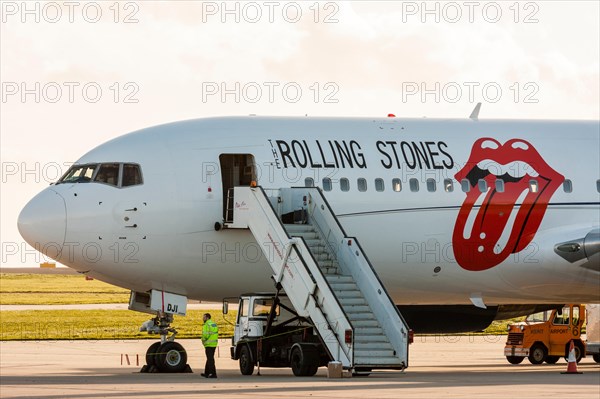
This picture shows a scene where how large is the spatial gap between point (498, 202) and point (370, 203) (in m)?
3.47

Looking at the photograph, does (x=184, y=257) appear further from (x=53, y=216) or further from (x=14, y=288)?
(x=14, y=288)

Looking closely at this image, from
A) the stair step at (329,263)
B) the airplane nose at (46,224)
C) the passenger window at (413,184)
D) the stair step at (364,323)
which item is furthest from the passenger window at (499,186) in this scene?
the airplane nose at (46,224)

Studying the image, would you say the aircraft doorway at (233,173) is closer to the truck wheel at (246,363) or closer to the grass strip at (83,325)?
the truck wheel at (246,363)

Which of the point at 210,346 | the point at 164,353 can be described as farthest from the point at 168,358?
the point at 210,346

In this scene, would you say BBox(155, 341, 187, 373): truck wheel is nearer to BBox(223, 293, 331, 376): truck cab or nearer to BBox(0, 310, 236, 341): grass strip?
BBox(223, 293, 331, 376): truck cab

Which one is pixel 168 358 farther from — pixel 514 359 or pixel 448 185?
pixel 514 359

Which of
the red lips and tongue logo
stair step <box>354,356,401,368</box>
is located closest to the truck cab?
stair step <box>354,356,401,368</box>

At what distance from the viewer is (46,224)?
32531 millimetres

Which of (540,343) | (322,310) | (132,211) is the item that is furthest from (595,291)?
(132,211)

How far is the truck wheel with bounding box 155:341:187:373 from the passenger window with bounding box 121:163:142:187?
13.1ft

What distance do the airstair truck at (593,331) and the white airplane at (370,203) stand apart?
7.30m

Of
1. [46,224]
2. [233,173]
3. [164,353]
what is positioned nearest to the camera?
[46,224]

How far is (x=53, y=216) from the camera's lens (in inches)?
1281

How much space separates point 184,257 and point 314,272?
3559mm
